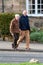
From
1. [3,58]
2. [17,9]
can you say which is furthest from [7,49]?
[17,9]

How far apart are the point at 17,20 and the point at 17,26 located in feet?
1.01

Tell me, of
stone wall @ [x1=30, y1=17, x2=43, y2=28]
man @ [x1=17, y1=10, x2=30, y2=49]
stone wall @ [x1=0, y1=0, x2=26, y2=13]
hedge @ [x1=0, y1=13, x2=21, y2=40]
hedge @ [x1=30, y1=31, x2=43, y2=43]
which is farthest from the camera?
stone wall @ [x1=0, y1=0, x2=26, y2=13]

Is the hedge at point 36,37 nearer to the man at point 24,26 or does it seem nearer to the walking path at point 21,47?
the walking path at point 21,47

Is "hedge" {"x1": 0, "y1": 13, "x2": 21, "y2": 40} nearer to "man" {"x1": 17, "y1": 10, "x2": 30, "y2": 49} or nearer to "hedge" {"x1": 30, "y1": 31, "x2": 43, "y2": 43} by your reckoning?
"hedge" {"x1": 30, "y1": 31, "x2": 43, "y2": 43}

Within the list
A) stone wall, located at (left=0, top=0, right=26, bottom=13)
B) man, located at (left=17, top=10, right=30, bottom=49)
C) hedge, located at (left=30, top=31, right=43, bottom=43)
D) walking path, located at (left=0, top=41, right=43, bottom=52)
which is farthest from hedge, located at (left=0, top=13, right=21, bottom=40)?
man, located at (left=17, top=10, right=30, bottom=49)

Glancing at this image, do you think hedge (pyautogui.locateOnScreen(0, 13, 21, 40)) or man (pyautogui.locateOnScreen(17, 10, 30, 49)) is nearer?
man (pyautogui.locateOnScreen(17, 10, 30, 49))

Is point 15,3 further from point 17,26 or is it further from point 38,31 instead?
point 17,26

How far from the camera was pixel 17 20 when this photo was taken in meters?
19.4

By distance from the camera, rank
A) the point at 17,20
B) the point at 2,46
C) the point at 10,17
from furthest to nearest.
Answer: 1. the point at 10,17
2. the point at 2,46
3. the point at 17,20

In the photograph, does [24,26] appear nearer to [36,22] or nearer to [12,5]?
[36,22]

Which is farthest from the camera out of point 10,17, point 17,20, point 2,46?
point 10,17

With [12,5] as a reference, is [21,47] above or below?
below

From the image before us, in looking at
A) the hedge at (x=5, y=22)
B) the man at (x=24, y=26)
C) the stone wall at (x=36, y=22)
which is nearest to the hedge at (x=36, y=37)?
the hedge at (x=5, y=22)

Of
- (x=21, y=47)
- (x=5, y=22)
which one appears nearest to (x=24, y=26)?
(x=21, y=47)
